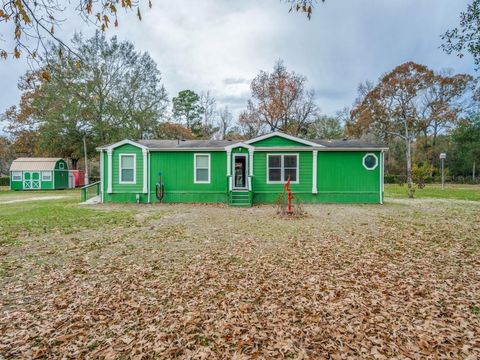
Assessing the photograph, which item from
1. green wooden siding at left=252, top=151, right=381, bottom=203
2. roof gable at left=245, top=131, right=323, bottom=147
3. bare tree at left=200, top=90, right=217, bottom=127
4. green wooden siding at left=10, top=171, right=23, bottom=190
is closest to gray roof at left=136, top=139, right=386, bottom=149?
green wooden siding at left=252, top=151, right=381, bottom=203

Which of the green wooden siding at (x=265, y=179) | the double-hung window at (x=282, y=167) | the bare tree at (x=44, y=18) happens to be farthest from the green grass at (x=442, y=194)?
the bare tree at (x=44, y=18)

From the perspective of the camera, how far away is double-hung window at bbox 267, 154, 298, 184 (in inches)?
505

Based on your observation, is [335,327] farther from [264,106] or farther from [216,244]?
[264,106]

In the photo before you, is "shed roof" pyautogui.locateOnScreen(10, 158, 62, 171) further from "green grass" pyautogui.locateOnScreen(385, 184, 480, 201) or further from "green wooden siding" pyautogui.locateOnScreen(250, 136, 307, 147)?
"green grass" pyautogui.locateOnScreen(385, 184, 480, 201)

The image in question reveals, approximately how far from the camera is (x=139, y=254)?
5.07 meters

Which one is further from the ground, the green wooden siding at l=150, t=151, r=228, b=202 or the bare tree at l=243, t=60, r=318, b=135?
the bare tree at l=243, t=60, r=318, b=135

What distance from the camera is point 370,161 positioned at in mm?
12734

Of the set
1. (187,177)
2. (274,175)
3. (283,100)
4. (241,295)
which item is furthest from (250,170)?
(283,100)

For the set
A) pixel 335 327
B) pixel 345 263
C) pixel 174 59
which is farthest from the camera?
pixel 174 59

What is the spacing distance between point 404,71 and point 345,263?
29.4m

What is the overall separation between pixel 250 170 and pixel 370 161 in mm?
5658

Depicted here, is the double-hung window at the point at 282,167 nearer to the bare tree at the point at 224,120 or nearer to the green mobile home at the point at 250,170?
the green mobile home at the point at 250,170

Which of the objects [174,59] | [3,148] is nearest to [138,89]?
[174,59]

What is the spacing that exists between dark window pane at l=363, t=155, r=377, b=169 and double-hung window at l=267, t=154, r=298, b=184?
3.27 meters
